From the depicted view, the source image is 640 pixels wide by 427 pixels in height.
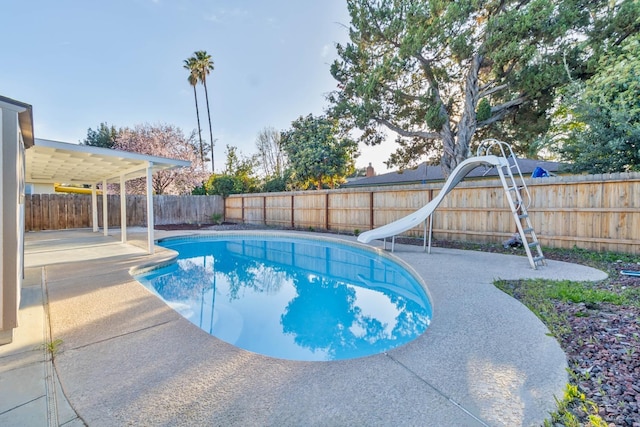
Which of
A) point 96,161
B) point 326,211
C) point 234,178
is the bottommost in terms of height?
point 326,211

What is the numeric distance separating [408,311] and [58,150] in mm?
7435

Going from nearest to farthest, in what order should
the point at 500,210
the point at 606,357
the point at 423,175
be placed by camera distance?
the point at 606,357 → the point at 500,210 → the point at 423,175

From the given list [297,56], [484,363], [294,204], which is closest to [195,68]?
[297,56]

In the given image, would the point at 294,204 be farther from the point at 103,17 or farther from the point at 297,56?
the point at 103,17

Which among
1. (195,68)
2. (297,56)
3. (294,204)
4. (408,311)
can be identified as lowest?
(408,311)

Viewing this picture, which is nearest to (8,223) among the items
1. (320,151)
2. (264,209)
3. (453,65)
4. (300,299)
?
(300,299)

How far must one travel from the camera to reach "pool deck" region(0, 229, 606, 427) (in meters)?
1.81

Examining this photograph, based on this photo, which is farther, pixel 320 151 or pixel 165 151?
pixel 165 151

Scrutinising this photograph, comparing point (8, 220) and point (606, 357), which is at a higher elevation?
point (8, 220)

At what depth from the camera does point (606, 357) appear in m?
2.40

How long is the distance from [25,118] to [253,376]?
3.87m

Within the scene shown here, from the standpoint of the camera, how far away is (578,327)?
9.78 ft

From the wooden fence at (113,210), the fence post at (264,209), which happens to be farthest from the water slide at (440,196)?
the wooden fence at (113,210)

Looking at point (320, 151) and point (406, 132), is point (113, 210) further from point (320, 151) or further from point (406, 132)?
point (406, 132)
